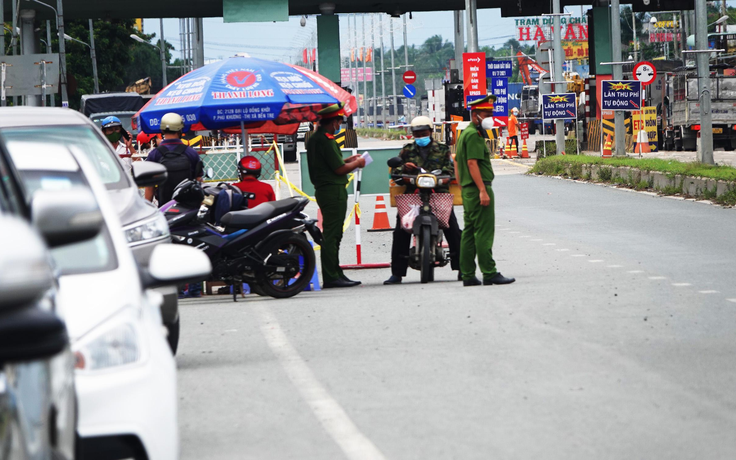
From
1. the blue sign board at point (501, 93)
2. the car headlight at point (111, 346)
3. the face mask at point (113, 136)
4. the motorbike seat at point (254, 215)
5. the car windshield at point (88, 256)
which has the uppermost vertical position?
the blue sign board at point (501, 93)

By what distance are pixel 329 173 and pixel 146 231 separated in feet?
14.7

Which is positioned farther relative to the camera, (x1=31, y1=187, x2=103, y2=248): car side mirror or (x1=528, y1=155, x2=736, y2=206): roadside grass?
(x1=528, y1=155, x2=736, y2=206): roadside grass

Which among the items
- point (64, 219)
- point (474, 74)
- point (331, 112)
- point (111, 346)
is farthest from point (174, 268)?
point (474, 74)

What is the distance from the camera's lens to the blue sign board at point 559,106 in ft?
120

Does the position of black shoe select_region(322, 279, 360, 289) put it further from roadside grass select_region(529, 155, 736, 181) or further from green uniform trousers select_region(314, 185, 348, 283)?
roadside grass select_region(529, 155, 736, 181)

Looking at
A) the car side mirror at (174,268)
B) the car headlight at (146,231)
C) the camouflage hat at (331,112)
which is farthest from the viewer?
the camouflage hat at (331,112)

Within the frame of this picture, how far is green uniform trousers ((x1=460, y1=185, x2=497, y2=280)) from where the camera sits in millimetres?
11445

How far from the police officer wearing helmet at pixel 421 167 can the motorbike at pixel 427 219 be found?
0.33 feet

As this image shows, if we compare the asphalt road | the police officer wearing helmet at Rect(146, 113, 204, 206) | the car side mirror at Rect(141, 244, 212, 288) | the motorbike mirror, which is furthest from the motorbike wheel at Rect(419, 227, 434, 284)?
the car side mirror at Rect(141, 244, 212, 288)

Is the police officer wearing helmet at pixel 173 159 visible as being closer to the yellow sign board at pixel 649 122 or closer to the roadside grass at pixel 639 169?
the roadside grass at pixel 639 169

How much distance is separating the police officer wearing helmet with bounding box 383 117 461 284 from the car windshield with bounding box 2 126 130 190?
15.6 feet

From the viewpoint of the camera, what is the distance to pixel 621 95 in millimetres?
32188

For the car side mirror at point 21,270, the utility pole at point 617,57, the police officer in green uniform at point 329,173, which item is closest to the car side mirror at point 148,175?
the police officer in green uniform at point 329,173

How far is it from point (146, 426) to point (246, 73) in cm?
977
